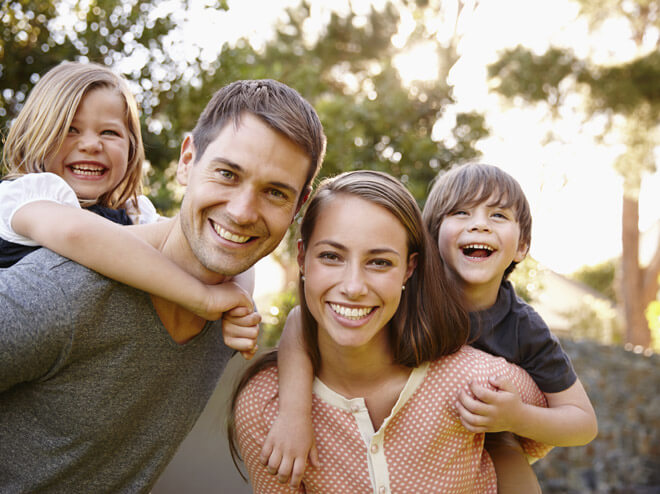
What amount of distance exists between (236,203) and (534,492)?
5.33ft

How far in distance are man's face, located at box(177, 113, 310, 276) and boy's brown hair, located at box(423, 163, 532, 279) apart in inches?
35.9

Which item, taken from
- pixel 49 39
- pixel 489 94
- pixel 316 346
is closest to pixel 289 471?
pixel 316 346

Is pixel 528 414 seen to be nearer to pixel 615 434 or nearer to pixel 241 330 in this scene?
pixel 241 330

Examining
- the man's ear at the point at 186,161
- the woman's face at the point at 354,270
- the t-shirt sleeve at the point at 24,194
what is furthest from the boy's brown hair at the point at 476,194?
the t-shirt sleeve at the point at 24,194

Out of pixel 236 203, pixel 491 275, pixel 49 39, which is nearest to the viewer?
pixel 236 203

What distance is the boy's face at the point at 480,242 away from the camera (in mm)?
2520

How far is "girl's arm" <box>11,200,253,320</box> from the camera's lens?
1.80 metres

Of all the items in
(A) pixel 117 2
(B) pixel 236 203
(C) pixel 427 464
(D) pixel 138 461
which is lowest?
(D) pixel 138 461

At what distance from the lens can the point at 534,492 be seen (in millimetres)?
2309

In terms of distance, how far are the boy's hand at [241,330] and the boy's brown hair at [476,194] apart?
110 centimetres

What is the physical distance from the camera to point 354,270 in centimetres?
205

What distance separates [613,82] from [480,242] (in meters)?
9.57

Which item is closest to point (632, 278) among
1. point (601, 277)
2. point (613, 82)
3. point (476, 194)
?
point (613, 82)

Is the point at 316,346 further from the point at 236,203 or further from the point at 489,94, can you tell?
the point at 489,94
